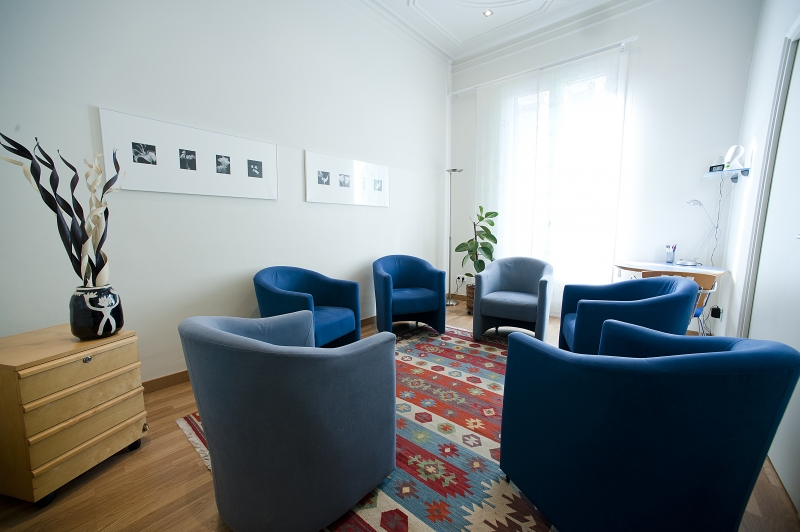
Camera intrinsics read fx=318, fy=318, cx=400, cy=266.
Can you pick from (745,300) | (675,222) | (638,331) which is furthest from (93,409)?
(675,222)

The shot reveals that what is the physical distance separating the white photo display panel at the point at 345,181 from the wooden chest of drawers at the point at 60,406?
2.03 m

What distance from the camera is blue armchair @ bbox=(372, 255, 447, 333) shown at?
3299mm

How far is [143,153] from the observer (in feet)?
7.11

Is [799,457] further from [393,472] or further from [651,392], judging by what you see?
[393,472]

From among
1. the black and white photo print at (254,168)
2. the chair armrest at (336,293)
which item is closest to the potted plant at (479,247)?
the chair armrest at (336,293)

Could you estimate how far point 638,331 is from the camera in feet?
4.29

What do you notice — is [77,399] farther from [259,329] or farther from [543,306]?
[543,306]

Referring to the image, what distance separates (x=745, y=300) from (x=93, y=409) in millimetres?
3963

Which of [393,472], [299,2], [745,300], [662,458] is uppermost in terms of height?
[299,2]

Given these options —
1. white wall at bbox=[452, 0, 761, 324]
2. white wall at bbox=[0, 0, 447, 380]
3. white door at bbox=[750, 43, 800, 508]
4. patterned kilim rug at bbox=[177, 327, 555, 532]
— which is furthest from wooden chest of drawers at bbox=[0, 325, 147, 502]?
white wall at bbox=[452, 0, 761, 324]

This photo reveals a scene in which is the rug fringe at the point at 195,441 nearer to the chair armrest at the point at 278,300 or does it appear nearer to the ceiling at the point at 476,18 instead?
the chair armrest at the point at 278,300

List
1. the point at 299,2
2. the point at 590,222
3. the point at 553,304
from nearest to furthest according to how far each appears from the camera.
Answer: the point at 299,2
the point at 590,222
the point at 553,304

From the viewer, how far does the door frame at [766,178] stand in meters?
2.02

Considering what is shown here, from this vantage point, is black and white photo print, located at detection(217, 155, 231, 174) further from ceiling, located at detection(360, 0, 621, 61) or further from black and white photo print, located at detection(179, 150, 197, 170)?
ceiling, located at detection(360, 0, 621, 61)
